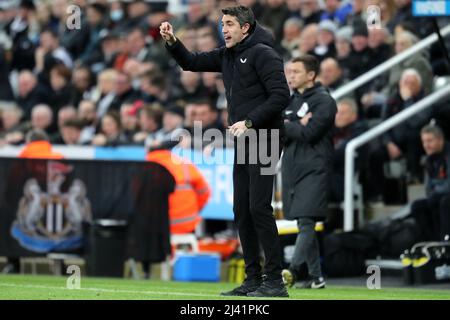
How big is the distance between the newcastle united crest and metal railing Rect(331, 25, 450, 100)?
11.8 feet

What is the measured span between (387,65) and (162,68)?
17.9 feet

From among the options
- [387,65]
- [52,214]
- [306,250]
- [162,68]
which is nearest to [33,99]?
[162,68]

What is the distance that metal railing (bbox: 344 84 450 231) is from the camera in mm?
16078

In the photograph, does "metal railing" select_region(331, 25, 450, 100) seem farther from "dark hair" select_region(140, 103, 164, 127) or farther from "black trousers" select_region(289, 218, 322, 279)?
"black trousers" select_region(289, 218, 322, 279)

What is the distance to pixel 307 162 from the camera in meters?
13.2

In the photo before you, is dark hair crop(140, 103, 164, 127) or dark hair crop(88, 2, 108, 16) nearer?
dark hair crop(140, 103, 164, 127)

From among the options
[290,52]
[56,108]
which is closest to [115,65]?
[56,108]

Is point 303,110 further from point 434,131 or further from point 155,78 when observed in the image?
point 155,78

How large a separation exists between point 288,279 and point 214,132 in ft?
15.8

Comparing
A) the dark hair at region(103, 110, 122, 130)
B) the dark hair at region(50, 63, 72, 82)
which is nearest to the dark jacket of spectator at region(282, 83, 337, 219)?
the dark hair at region(103, 110, 122, 130)

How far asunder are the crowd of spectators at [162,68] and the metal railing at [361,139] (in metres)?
0.28
